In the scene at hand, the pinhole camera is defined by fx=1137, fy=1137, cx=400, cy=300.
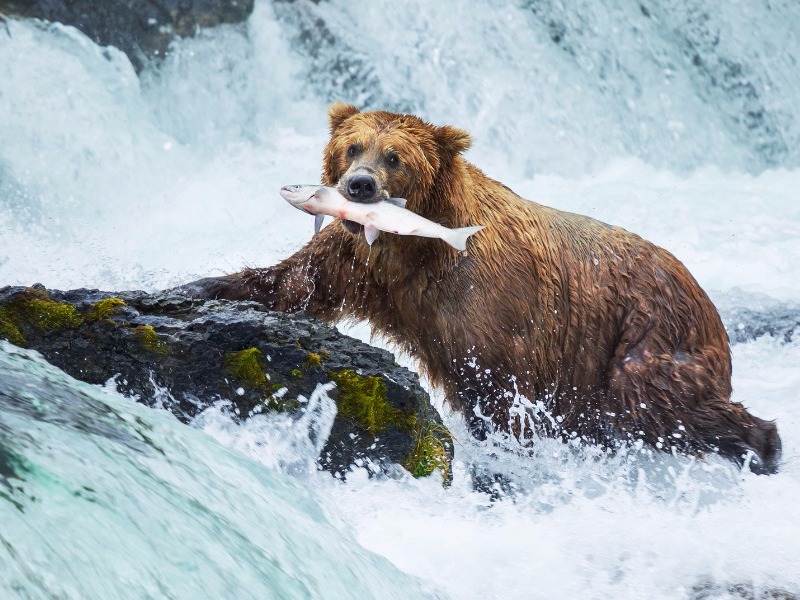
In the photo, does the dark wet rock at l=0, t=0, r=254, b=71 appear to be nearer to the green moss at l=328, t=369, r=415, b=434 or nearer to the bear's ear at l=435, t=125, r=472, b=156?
the bear's ear at l=435, t=125, r=472, b=156

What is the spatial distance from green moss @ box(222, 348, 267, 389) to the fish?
2.42 feet

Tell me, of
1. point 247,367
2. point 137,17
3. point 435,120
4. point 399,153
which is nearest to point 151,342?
point 247,367

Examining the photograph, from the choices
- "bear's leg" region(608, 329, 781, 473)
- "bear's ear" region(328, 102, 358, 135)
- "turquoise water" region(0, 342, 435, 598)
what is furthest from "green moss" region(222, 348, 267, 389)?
"bear's leg" region(608, 329, 781, 473)

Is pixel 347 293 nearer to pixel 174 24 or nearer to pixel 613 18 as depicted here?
pixel 174 24

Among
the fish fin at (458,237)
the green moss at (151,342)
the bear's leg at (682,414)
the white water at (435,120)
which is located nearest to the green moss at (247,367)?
the green moss at (151,342)

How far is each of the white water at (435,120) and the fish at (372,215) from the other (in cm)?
107

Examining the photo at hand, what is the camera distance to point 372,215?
4645mm

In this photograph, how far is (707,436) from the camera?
16.8ft

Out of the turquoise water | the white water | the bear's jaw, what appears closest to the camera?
the turquoise water

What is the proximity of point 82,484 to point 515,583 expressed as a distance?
1479mm

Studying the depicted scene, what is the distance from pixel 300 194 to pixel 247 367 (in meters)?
0.84

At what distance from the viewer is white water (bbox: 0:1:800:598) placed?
30.8ft

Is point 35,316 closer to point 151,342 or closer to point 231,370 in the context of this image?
point 151,342

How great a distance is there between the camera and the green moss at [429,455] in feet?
13.7
